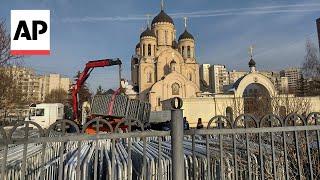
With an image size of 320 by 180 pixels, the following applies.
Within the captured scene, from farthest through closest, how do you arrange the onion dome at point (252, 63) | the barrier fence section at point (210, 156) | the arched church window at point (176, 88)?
the onion dome at point (252, 63) < the arched church window at point (176, 88) < the barrier fence section at point (210, 156)

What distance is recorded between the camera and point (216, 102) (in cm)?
3144

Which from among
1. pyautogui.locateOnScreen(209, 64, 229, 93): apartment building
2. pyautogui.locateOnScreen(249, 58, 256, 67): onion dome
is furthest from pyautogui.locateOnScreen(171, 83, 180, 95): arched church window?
pyautogui.locateOnScreen(209, 64, 229, 93): apartment building

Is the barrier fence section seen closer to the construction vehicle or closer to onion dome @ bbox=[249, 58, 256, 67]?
the construction vehicle

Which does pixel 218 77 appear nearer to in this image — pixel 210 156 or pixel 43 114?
pixel 43 114

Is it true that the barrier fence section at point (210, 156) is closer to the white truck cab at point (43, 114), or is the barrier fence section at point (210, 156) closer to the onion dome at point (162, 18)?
the white truck cab at point (43, 114)

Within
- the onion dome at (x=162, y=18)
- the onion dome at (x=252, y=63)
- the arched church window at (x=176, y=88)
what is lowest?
the arched church window at (x=176, y=88)

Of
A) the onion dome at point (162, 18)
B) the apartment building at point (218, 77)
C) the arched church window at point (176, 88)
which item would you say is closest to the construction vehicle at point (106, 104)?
the arched church window at point (176, 88)

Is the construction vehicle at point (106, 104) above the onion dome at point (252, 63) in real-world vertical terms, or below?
below

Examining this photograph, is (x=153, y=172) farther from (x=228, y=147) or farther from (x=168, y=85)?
(x=168, y=85)

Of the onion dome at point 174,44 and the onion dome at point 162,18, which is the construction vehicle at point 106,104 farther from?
the onion dome at point 174,44

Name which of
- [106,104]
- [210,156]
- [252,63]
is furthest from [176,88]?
[210,156]

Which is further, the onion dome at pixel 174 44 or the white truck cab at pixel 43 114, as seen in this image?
the onion dome at pixel 174 44

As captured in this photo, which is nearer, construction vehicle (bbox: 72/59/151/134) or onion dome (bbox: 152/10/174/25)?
construction vehicle (bbox: 72/59/151/134)

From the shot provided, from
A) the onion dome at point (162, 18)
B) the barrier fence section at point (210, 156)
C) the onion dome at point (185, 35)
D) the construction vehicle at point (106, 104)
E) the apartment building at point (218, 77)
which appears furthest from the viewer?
the apartment building at point (218, 77)
